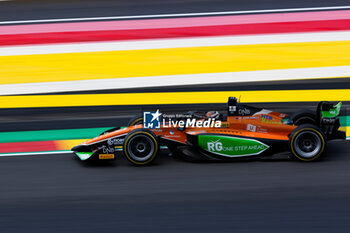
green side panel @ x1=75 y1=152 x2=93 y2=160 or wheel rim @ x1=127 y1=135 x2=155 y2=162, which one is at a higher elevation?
wheel rim @ x1=127 y1=135 x2=155 y2=162

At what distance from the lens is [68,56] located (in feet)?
41.1

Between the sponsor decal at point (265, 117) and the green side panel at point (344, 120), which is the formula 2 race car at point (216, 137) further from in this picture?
the green side panel at point (344, 120)

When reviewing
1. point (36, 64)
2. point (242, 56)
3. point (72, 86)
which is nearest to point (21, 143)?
point (72, 86)

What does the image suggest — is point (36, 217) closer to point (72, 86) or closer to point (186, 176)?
point (186, 176)

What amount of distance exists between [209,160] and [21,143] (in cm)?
328

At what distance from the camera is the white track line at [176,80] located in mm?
10969

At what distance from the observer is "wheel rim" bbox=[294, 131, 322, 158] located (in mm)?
6891

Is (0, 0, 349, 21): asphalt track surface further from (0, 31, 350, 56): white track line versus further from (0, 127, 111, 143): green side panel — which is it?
(0, 127, 111, 143): green side panel

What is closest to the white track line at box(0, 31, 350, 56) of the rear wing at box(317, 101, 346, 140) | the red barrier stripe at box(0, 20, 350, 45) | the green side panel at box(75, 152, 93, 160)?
the red barrier stripe at box(0, 20, 350, 45)

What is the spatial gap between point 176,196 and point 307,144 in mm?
2055

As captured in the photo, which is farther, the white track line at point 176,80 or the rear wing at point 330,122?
the white track line at point 176,80

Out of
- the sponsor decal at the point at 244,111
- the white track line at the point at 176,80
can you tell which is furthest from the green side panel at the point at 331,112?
the white track line at the point at 176,80

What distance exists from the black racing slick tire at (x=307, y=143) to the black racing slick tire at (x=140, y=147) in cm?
183

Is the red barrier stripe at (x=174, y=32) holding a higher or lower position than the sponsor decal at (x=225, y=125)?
higher
